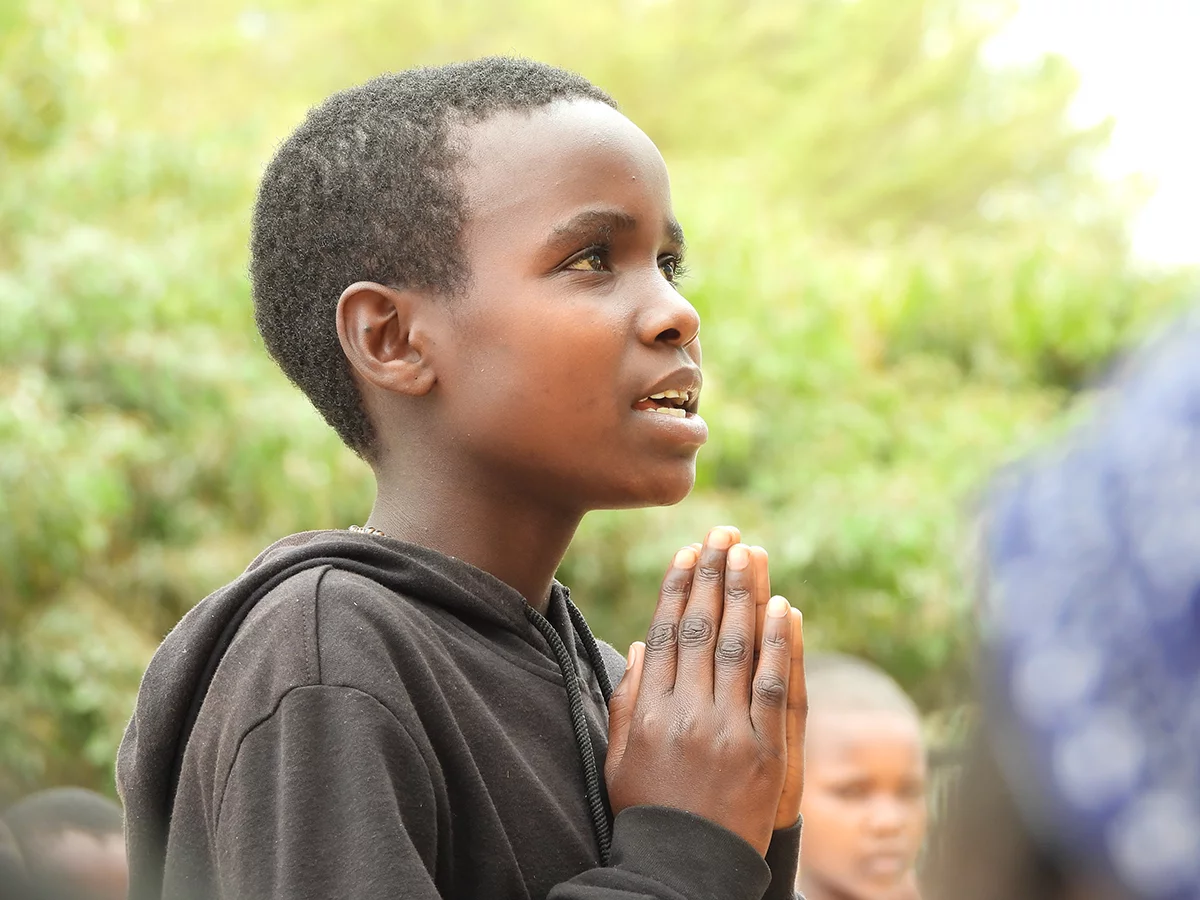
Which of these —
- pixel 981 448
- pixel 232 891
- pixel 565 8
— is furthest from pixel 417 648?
pixel 565 8

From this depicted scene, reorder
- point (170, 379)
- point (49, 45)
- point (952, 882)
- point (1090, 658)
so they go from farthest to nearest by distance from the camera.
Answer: point (170, 379)
point (49, 45)
point (952, 882)
point (1090, 658)

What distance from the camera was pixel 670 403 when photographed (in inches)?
68.5

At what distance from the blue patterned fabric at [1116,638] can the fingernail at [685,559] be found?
0.86 metres

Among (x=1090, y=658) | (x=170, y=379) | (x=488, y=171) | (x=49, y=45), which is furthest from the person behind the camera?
(x=170, y=379)

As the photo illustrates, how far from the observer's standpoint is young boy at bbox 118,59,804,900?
55.9 inches

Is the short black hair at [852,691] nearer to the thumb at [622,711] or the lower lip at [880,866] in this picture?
the lower lip at [880,866]

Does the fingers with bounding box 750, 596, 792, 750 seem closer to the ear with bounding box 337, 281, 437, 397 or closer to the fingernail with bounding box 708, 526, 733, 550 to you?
the fingernail with bounding box 708, 526, 733, 550

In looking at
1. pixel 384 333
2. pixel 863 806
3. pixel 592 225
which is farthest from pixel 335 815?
pixel 863 806

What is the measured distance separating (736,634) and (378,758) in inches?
16.7

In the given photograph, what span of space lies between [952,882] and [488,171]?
1.06 meters

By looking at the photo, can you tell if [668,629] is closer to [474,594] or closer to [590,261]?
[474,594]

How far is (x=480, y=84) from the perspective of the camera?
1.82 meters

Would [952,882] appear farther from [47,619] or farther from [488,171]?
[47,619]

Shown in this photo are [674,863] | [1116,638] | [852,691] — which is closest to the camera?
[1116,638]
